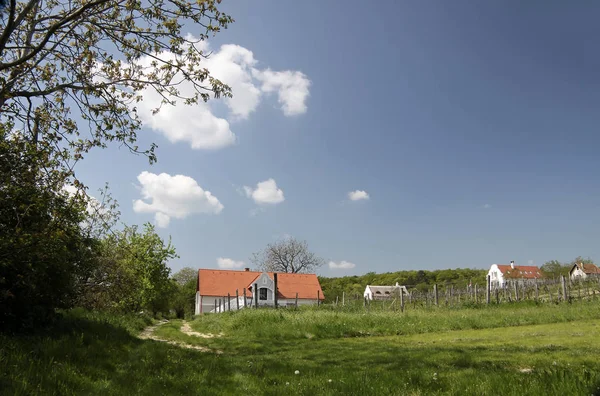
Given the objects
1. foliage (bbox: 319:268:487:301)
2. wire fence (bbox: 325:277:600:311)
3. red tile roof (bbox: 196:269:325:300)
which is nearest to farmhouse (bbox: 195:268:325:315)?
red tile roof (bbox: 196:269:325:300)

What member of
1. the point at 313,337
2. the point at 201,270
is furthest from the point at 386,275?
the point at 313,337

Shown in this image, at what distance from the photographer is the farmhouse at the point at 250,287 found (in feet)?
181

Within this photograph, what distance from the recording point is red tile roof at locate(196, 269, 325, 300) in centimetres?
5709

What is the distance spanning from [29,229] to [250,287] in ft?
161

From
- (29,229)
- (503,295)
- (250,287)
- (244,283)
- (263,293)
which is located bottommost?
(263,293)

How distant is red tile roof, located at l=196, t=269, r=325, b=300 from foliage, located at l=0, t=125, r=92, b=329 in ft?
157

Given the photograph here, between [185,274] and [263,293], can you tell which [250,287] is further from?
[185,274]

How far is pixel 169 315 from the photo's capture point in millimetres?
69375

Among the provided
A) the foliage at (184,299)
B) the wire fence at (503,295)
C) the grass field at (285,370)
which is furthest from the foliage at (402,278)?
the grass field at (285,370)

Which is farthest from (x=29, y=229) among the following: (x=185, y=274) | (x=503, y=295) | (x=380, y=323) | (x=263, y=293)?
(x=185, y=274)

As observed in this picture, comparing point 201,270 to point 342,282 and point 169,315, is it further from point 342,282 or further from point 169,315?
point 342,282

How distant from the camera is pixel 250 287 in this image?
56.1 meters

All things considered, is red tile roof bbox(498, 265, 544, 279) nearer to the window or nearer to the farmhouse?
the farmhouse

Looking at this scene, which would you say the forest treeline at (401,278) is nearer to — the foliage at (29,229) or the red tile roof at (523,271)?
the red tile roof at (523,271)
